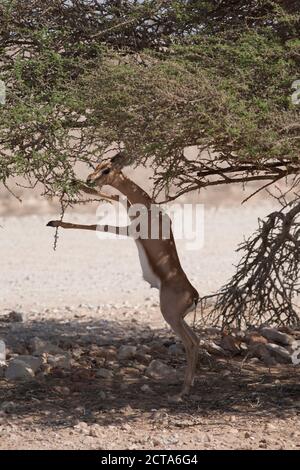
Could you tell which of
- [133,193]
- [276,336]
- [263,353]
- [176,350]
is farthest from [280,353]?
[133,193]

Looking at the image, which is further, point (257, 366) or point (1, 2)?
point (257, 366)

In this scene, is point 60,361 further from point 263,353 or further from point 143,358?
point 263,353

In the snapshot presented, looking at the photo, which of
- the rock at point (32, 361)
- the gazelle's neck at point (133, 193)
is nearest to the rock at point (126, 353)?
the rock at point (32, 361)

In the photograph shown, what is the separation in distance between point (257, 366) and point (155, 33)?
3445 mm

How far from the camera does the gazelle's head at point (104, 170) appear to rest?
30.0 feet

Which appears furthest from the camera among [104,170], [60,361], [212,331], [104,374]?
[212,331]

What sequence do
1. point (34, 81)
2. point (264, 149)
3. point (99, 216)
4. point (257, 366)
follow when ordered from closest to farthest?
point (264, 149), point (34, 81), point (257, 366), point (99, 216)

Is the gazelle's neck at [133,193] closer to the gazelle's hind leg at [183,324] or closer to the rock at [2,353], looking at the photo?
the gazelle's hind leg at [183,324]

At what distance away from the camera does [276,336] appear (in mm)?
12406

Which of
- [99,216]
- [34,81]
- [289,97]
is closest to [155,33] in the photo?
[34,81]

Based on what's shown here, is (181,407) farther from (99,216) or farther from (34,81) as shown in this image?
(99,216)

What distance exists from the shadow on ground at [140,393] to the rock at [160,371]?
0.09m

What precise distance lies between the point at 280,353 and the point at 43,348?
2.47 meters

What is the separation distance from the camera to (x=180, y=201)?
111ft
